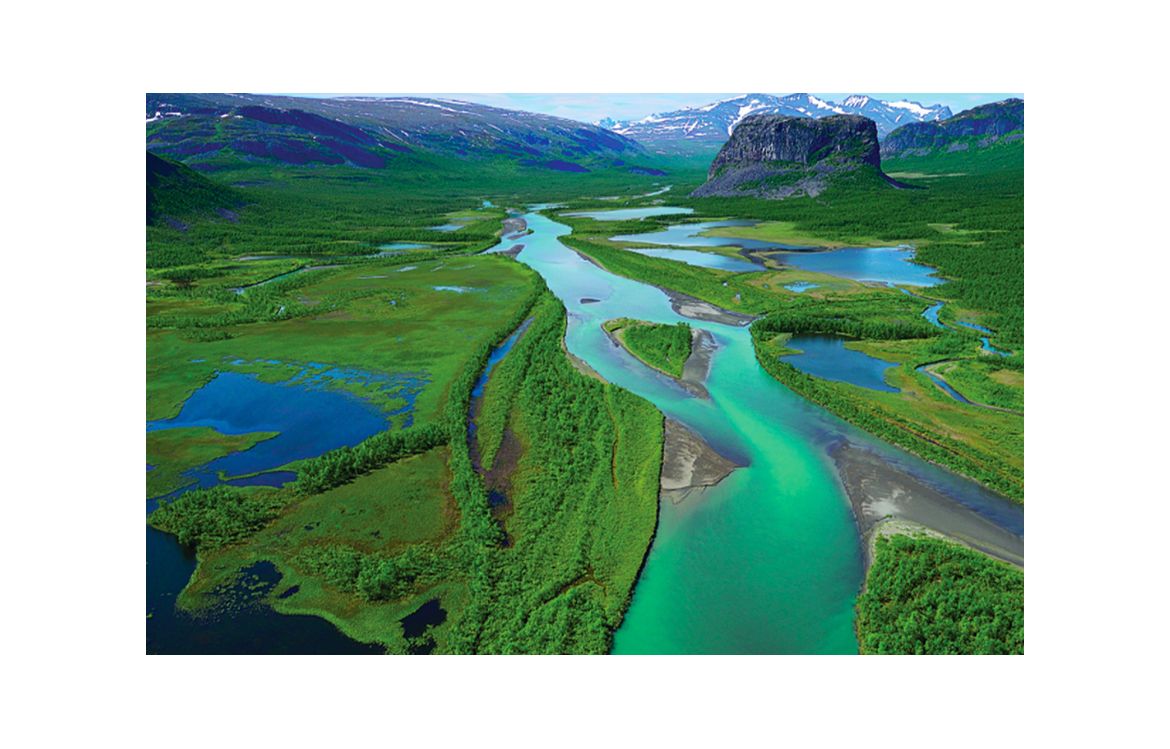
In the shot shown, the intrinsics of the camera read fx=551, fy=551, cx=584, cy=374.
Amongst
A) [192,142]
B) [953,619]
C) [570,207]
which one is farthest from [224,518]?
[192,142]

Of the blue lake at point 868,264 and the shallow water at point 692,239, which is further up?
the shallow water at point 692,239

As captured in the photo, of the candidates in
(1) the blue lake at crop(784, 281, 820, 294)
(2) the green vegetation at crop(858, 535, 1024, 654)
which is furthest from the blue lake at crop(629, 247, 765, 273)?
(2) the green vegetation at crop(858, 535, 1024, 654)

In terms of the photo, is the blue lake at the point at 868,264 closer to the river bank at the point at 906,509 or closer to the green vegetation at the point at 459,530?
the river bank at the point at 906,509

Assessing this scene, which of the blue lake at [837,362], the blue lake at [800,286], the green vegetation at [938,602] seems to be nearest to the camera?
the green vegetation at [938,602]

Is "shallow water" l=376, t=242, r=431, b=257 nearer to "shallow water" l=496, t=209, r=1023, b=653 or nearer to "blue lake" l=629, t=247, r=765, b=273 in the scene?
"blue lake" l=629, t=247, r=765, b=273

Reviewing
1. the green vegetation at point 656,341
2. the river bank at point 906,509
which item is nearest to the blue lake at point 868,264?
the green vegetation at point 656,341

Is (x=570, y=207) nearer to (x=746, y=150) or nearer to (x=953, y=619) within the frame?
(x=746, y=150)
